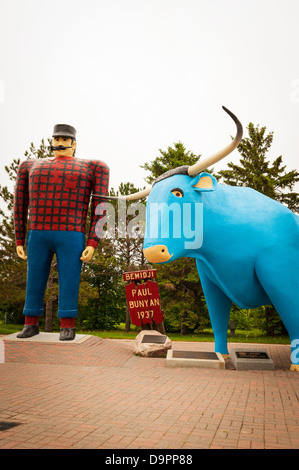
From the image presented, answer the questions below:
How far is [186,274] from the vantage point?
16.9 metres

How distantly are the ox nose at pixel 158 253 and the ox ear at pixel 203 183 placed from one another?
3.78ft

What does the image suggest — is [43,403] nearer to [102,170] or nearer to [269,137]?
[102,170]

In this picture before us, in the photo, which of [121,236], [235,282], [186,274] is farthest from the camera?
[121,236]

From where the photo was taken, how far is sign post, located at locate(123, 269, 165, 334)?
8703 mm

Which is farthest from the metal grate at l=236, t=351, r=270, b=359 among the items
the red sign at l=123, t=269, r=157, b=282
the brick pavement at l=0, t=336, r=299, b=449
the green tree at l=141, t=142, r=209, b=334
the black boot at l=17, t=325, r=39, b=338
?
the green tree at l=141, t=142, r=209, b=334

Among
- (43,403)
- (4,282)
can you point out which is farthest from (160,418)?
(4,282)

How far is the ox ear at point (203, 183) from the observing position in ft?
19.4

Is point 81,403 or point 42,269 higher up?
point 42,269

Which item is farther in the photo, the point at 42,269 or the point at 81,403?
the point at 42,269

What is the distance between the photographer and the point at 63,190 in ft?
23.4

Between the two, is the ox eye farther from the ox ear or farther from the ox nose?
the ox nose

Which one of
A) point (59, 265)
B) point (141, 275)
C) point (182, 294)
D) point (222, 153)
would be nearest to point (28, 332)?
point (59, 265)

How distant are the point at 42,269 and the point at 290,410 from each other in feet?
16.4

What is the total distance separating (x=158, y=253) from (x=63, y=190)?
106 inches
